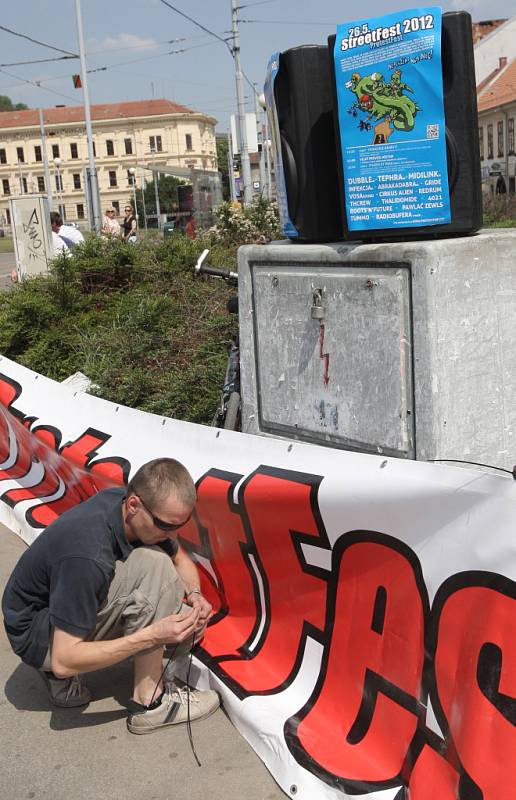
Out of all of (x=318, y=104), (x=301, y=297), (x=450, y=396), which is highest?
(x=318, y=104)

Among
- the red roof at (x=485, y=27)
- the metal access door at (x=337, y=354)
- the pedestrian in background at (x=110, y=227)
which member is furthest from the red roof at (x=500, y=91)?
the metal access door at (x=337, y=354)

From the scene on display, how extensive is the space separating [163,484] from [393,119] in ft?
6.33

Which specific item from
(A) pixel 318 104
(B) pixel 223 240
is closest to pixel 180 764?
(A) pixel 318 104

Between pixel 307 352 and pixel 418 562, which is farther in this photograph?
pixel 307 352

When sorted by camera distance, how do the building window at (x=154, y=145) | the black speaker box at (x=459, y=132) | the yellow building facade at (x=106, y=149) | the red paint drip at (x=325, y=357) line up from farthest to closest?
the building window at (x=154, y=145)
the yellow building facade at (x=106, y=149)
the red paint drip at (x=325, y=357)
the black speaker box at (x=459, y=132)

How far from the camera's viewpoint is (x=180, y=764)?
10.0 feet

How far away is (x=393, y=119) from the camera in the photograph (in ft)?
12.5

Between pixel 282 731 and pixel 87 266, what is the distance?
6.27 meters

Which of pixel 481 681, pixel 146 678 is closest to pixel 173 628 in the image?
pixel 146 678

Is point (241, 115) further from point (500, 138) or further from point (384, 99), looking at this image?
point (500, 138)

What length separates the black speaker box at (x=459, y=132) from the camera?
12.0 ft

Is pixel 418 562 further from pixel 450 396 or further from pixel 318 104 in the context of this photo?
pixel 318 104

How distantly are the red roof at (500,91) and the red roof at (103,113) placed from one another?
6120 centimetres

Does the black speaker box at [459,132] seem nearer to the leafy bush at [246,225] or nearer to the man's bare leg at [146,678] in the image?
the man's bare leg at [146,678]
